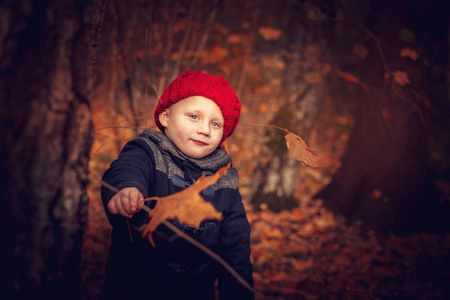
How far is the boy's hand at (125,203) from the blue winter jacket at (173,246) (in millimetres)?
262

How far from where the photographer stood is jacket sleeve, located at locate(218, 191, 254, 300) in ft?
5.41

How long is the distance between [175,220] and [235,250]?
0.46 m

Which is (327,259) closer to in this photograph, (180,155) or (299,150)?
(299,150)

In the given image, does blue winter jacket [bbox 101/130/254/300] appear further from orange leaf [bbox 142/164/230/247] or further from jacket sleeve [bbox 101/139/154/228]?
orange leaf [bbox 142/164/230/247]

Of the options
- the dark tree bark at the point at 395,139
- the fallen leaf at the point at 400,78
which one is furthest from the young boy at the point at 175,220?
the dark tree bark at the point at 395,139

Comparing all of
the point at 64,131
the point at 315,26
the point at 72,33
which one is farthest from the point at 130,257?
the point at 315,26

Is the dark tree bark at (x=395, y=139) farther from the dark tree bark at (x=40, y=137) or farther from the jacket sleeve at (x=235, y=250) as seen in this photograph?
the dark tree bark at (x=40, y=137)

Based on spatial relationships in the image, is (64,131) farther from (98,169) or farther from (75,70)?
(98,169)

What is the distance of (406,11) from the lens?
10.8 ft

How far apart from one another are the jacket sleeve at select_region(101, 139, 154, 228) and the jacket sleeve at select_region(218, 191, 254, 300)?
1.85 ft

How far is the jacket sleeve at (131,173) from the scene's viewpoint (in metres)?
1.22

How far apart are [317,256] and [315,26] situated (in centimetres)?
330

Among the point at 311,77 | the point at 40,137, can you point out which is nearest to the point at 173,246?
the point at 40,137

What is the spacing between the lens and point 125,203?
1115 millimetres
